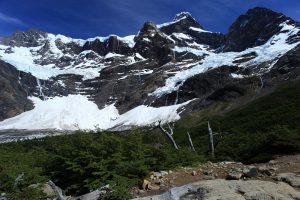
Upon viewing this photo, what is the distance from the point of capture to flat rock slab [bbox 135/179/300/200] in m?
16.9

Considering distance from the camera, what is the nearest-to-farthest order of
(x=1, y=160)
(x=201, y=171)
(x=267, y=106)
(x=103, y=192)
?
(x=103, y=192)
(x=201, y=171)
(x=1, y=160)
(x=267, y=106)

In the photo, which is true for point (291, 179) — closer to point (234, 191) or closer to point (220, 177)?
point (234, 191)

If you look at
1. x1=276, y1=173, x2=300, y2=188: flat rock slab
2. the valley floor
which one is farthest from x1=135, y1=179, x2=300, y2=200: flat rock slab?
x1=276, y1=173, x2=300, y2=188: flat rock slab

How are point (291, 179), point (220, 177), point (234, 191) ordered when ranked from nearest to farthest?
point (234, 191)
point (291, 179)
point (220, 177)

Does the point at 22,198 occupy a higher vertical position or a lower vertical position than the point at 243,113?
lower

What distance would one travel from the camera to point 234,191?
695 inches

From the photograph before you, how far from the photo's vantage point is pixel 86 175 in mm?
24703

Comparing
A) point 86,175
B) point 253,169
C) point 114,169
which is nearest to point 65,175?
point 86,175

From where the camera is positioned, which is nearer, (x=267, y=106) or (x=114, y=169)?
(x=114, y=169)

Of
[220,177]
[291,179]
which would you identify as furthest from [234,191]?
[220,177]

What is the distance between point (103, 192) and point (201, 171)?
6.06 metres

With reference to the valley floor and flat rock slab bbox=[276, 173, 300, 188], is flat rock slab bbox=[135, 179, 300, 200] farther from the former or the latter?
flat rock slab bbox=[276, 173, 300, 188]

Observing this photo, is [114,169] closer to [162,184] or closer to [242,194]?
[162,184]

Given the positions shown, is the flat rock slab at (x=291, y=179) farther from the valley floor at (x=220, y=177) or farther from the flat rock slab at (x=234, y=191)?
the flat rock slab at (x=234, y=191)
